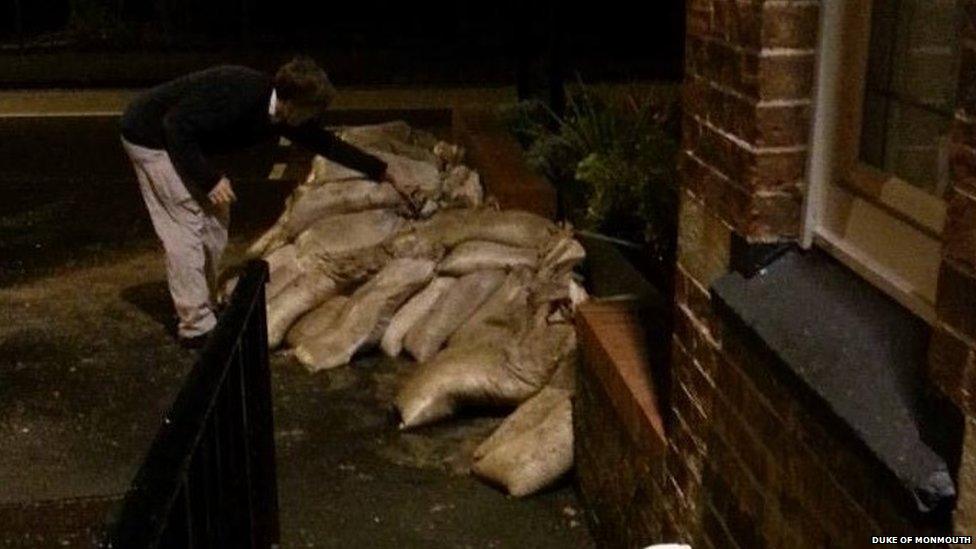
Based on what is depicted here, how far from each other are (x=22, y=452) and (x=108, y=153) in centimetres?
705

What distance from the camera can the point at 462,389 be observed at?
5.33 metres

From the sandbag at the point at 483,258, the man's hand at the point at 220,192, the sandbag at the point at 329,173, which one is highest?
the man's hand at the point at 220,192

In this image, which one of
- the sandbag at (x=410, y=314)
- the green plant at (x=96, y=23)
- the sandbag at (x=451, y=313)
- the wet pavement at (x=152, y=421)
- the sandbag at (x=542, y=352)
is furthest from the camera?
the green plant at (x=96, y=23)

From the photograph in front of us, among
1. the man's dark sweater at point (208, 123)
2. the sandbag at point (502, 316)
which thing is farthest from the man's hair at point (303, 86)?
the sandbag at point (502, 316)

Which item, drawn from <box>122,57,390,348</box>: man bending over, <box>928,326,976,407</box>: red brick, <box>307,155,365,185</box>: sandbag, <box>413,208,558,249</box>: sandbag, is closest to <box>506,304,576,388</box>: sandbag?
<box>413,208,558,249</box>: sandbag

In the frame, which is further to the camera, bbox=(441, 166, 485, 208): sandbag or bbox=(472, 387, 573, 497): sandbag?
bbox=(441, 166, 485, 208): sandbag

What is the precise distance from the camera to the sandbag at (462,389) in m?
5.28

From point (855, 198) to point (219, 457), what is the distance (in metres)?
1.41

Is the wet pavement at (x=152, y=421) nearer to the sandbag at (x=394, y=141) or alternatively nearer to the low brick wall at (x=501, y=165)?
the sandbag at (x=394, y=141)

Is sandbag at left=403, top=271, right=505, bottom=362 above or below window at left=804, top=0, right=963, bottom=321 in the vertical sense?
below

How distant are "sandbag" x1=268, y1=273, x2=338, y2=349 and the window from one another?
12.9 feet

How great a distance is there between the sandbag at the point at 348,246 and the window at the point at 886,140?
3972 millimetres

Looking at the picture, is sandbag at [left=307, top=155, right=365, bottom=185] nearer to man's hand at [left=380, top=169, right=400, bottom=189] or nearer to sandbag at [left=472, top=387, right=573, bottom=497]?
man's hand at [left=380, top=169, right=400, bottom=189]

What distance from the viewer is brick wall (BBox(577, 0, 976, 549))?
204 cm
